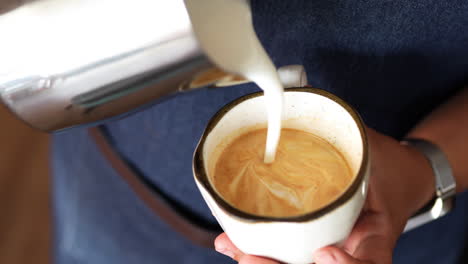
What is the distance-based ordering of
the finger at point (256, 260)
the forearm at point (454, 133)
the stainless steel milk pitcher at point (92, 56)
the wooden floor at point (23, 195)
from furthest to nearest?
1. the wooden floor at point (23, 195)
2. the forearm at point (454, 133)
3. the finger at point (256, 260)
4. the stainless steel milk pitcher at point (92, 56)

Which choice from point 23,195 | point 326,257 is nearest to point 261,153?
point 326,257

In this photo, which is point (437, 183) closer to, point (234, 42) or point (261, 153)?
point (261, 153)

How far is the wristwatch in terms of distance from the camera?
2.35ft

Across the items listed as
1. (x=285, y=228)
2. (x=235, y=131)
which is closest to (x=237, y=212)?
(x=285, y=228)

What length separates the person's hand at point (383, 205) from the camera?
0.55 meters

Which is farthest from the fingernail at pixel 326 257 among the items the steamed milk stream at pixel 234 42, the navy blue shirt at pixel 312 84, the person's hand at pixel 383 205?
the navy blue shirt at pixel 312 84

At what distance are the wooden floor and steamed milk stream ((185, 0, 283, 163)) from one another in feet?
3.81

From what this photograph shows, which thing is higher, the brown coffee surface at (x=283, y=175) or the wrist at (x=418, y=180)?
the brown coffee surface at (x=283, y=175)

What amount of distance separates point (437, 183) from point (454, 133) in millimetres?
88

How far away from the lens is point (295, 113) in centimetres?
57

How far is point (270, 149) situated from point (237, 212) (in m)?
0.13

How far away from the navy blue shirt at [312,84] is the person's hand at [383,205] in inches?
3.6

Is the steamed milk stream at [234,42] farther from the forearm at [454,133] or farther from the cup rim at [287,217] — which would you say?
the forearm at [454,133]

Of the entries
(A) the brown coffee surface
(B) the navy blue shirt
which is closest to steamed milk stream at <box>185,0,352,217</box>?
(A) the brown coffee surface
